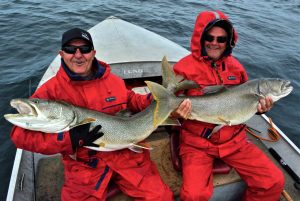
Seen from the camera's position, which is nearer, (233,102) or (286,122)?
(233,102)

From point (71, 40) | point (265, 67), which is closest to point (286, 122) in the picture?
point (265, 67)

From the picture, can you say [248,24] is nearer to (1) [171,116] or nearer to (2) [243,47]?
(2) [243,47]

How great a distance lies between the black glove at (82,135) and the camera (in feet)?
11.8

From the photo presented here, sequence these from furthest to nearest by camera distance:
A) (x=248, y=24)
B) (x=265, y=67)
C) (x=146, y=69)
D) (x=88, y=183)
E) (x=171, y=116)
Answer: (x=248, y=24)
(x=265, y=67)
(x=146, y=69)
(x=171, y=116)
(x=88, y=183)

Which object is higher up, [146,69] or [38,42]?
[146,69]

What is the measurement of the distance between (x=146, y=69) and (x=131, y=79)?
50cm

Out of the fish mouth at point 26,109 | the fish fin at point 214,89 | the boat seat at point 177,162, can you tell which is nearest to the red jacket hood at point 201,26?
the fish fin at point 214,89

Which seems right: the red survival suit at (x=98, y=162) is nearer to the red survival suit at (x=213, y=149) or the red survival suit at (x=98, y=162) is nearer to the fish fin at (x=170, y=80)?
the red survival suit at (x=213, y=149)

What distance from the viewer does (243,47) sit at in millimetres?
13789

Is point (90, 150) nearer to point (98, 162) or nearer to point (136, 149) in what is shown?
point (98, 162)

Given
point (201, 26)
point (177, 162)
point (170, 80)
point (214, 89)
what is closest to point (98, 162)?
point (177, 162)

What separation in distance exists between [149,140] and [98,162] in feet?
5.78

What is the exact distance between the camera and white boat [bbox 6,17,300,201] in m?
4.51

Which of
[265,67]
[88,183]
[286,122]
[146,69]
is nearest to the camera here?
[88,183]
